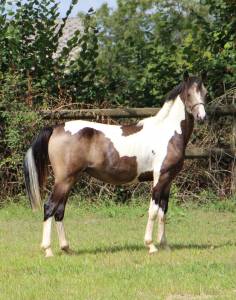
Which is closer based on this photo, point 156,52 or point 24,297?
point 24,297

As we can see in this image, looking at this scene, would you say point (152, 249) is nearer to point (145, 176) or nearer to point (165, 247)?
point (165, 247)

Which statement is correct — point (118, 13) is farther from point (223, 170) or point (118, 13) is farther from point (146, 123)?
point (146, 123)

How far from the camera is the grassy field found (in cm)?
738

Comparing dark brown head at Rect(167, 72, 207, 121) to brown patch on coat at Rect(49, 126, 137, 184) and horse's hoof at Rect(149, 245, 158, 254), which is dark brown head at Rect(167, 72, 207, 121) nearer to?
brown patch on coat at Rect(49, 126, 137, 184)

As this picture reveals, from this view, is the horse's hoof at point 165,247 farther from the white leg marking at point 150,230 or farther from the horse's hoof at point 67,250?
the horse's hoof at point 67,250

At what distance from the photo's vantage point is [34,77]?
15.8 metres

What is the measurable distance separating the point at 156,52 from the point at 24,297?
32.7ft

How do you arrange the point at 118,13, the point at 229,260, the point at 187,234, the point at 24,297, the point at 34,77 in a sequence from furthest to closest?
the point at 118,13 < the point at 34,77 < the point at 187,234 < the point at 229,260 < the point at 24,297

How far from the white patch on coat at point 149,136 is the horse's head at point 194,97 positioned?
0.54 ft

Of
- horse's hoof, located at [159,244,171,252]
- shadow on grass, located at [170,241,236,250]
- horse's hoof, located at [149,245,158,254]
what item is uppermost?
horse's hoof, located at [149,245,158,254]

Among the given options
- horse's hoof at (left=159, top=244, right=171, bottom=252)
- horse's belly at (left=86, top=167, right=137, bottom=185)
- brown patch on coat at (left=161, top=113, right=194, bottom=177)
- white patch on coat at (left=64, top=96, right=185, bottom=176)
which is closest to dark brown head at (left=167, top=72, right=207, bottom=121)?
white patch on coat at (left=64, top=96, right=185, bottom=176)

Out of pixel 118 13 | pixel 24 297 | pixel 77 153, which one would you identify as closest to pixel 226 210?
pixel 77 153

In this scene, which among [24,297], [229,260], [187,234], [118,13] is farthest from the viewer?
[118,13]

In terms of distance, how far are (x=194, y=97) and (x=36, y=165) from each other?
2.18 m
